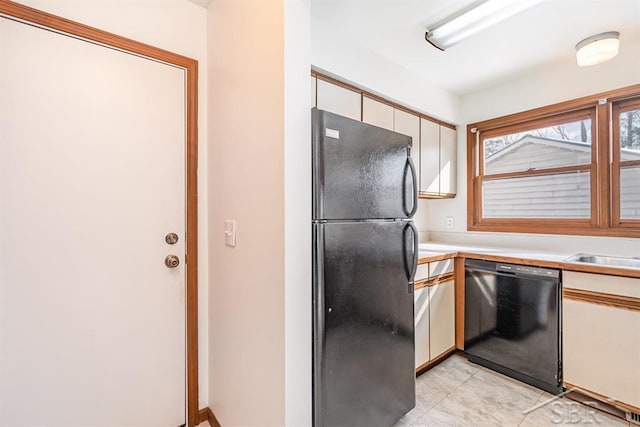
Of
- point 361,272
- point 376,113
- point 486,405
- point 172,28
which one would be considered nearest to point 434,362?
point 486,405

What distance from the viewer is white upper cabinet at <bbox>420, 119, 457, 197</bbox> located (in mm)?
2633

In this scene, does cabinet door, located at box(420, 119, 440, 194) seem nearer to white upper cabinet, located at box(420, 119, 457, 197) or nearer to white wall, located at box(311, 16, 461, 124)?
white upper cabinet, located at box(420, 119, 457, 197)

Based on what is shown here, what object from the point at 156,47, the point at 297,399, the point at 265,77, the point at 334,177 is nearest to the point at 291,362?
the point at 297,399

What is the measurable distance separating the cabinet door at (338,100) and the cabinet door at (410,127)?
1.47ft

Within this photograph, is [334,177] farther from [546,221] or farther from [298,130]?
[546,221]

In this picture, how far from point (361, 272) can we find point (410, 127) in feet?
5.30

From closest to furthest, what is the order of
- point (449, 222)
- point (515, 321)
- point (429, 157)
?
point (515, 321), point (429, 157), point (449, 222)

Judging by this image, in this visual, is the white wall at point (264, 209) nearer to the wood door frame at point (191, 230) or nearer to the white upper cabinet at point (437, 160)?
the wood door frame at point (191, 230)

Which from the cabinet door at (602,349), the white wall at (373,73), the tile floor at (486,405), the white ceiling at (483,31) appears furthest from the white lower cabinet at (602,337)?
the white wall at (373,73)

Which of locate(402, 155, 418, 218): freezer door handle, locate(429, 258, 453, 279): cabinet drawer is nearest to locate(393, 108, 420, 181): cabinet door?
locate(402, 155, 418, 218): freezer door handle

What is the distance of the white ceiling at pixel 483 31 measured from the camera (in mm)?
1682

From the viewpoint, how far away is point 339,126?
1277 mm

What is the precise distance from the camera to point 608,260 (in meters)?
2.12

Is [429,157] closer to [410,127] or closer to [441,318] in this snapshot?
[410,127]
